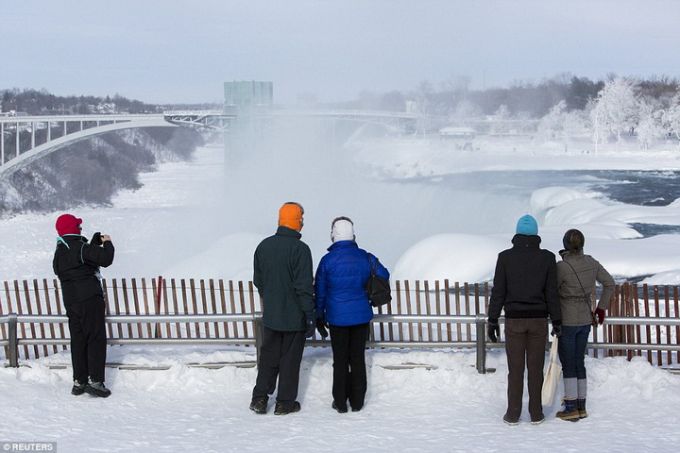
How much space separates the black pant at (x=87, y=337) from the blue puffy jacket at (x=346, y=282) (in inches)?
81.2

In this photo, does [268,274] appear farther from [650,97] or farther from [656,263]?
[650,97]

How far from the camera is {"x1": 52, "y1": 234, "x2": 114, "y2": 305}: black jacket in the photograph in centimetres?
686

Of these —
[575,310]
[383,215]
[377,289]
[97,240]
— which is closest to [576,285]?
[575,310]

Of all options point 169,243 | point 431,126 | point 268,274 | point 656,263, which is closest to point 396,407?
point 268,274

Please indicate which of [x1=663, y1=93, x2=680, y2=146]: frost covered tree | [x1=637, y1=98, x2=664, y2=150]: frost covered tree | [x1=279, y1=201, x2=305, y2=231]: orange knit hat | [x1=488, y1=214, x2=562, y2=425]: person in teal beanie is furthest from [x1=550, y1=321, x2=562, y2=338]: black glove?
[x1=663, y1=93, x2=680, y2=146]: frost covered tree

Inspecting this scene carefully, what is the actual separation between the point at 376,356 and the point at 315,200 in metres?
55.9

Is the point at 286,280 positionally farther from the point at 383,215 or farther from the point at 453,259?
the point at 383,215

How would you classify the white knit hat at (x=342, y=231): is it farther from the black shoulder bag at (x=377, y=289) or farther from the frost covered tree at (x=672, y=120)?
the frost covered tree at (x=672, y=120)

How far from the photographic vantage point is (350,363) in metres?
6.69

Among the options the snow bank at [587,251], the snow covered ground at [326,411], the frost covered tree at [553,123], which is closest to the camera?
the snow covered ground at [326,411]

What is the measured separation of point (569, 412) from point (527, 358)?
0.61 meters

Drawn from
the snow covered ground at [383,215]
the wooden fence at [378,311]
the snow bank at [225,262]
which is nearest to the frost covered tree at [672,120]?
the snow covered ground at [383,215]

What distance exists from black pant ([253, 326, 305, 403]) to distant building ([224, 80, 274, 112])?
8213 cm

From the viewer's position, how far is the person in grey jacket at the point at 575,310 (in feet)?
20.7
